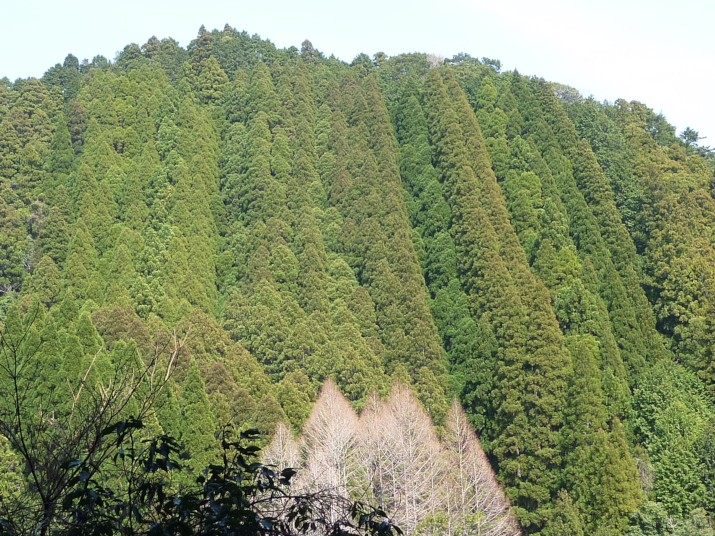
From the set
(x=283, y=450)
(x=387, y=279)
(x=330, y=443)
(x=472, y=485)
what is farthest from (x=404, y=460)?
(x=387, y=279)

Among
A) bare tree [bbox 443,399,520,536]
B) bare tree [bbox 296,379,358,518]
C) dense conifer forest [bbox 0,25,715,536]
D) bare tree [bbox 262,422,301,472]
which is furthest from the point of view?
Result: dense conifer forest [bbox 0,25,715,536]

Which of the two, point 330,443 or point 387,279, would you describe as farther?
point 387,279

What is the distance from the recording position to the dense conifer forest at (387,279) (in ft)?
105

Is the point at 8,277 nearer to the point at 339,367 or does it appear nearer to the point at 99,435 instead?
the point at 339,367

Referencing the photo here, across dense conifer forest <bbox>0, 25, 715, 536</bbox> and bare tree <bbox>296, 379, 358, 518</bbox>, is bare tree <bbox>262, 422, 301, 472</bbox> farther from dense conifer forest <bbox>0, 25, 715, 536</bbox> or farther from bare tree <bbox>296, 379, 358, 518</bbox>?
bare tree <bbox>296, 379, 358, 518</bbox>

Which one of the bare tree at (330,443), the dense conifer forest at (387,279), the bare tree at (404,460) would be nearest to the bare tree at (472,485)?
the dense conifer forest at (387,279)

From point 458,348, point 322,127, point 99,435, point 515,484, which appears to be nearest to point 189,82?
point 322,127

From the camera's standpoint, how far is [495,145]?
5428cm

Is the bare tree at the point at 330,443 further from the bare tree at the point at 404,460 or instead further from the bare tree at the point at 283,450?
the bare tree at the point at 404,460

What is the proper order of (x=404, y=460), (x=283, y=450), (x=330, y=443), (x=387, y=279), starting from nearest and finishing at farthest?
1. (x=330, y=443)
2. (x=404, y=460)
3. (x=283, y=450)
4. (x=387, y=279)

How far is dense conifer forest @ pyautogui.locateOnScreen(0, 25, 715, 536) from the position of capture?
32.0 meters

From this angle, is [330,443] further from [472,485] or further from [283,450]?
[472,485]

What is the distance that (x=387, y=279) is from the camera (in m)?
44.4

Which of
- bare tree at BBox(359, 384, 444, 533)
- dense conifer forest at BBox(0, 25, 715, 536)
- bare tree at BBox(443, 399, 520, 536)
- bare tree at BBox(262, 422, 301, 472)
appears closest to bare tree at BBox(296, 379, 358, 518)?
dense conifer forest at BBox(0, 25, 715, 536)
